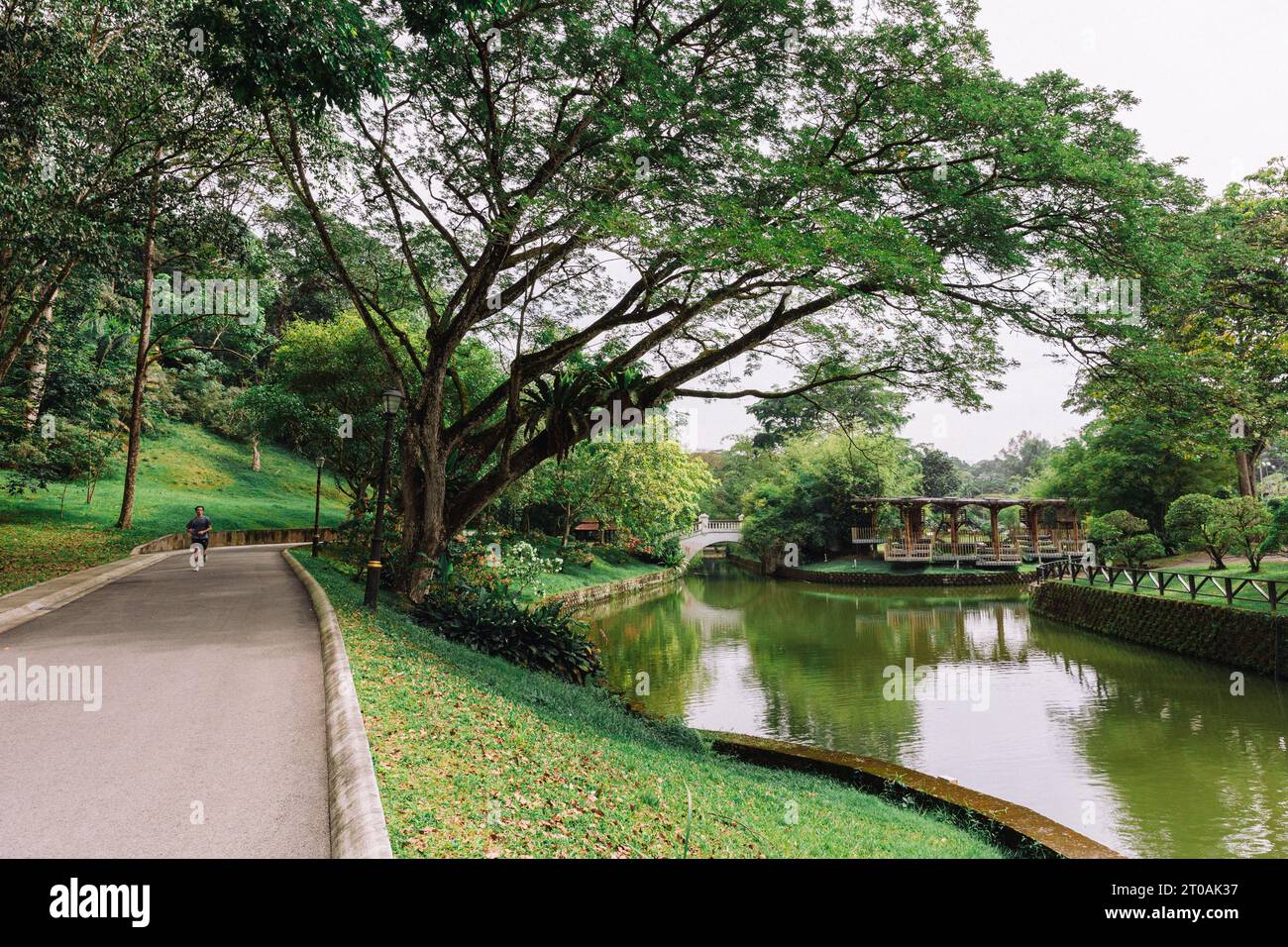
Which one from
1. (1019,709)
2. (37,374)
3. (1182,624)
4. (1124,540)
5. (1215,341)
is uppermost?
(37,374)

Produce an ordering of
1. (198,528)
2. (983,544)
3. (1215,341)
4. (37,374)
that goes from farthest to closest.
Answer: (983,544)
(37,374)
(198,528)
(1215,341)

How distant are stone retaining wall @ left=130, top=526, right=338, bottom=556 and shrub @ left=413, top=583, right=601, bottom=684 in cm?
1470

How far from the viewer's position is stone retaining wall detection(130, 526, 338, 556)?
23750mm

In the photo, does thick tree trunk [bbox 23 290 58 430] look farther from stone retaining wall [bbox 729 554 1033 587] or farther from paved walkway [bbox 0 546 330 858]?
stone retaining wall [bbox 729 554 1033 587]

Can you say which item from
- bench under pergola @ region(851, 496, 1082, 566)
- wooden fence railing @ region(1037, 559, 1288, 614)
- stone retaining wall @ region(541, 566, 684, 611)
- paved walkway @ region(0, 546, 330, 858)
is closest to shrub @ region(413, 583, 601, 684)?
paved walkway @ region(0, 546, 330, 858)

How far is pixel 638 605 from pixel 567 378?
55.5 ft

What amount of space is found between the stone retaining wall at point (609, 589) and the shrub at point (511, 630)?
8.43 m

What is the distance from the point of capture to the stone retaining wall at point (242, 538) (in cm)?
2375

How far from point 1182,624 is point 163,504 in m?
36.4

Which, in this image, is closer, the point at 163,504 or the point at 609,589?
the point at 163,504

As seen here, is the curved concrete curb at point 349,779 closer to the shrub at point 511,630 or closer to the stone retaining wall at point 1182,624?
the shrub at point 511,630

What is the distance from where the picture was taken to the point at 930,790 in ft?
26.5

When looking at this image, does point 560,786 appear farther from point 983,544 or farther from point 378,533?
point 983,544

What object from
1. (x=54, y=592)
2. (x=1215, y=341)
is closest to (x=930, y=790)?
(x=1215, y=341)
